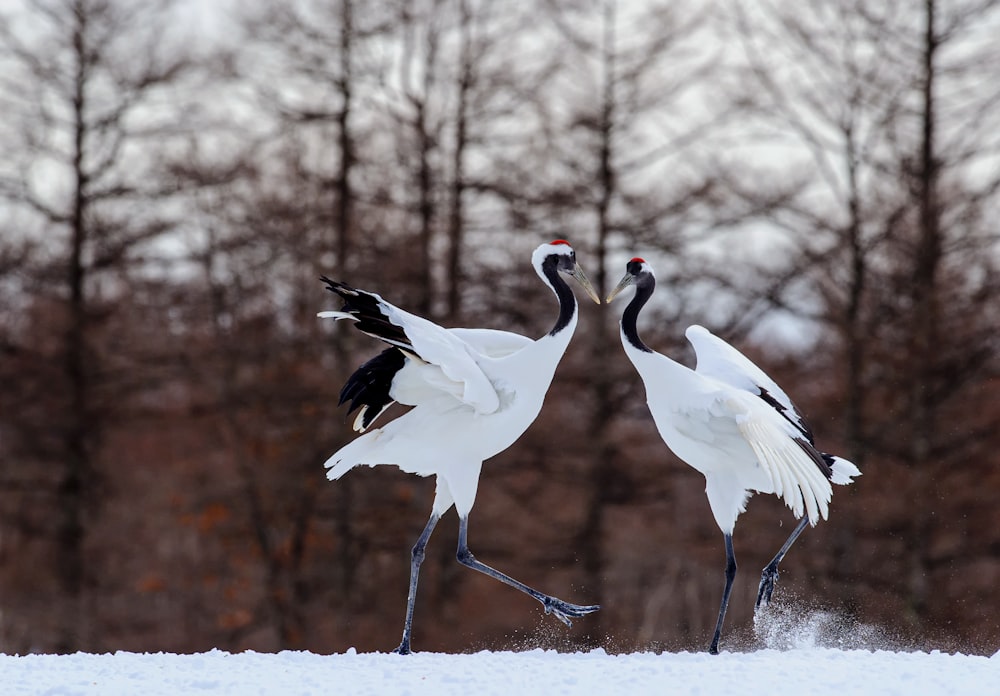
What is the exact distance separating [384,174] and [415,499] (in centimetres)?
435

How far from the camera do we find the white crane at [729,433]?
7.67m

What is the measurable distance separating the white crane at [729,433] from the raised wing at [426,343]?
3.27ft

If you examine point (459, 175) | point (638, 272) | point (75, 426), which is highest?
point (459, 175)

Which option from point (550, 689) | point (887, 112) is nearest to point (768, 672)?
point (550, 689)

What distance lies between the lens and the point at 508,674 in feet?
22.7

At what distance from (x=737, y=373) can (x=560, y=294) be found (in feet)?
4.33

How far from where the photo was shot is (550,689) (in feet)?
21.8

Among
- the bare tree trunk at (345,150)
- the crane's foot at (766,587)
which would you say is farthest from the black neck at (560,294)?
the bare tree trunk at (345,150)

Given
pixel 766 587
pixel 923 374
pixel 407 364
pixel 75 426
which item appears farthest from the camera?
pixel 75 426

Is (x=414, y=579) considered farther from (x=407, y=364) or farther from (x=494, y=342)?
(x=494, y=342)

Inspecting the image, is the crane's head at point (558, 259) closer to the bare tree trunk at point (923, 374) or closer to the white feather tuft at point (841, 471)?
the white feather tuft at point (841, 471)

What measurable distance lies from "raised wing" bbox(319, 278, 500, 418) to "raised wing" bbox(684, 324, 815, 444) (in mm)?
1593

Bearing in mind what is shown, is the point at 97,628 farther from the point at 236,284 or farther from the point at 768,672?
the point at 768,672

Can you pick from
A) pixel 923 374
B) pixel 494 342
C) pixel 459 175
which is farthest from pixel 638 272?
pixel 459 175
